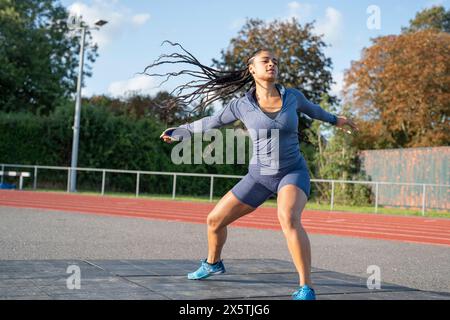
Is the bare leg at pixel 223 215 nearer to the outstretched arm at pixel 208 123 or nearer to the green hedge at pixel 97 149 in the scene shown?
the outstretched arm at pixel 208 123

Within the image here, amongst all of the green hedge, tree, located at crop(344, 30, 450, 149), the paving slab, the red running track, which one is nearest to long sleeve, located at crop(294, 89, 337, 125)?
the paving slab

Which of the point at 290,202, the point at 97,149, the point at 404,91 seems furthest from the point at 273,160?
the point at 404,91

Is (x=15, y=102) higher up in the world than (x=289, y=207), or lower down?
higher up

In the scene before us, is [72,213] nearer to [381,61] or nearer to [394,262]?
[394,262]

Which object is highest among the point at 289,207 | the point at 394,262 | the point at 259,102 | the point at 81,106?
the point at 81,106

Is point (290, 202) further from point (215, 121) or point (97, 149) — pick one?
point (97, 149)

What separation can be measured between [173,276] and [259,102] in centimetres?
171

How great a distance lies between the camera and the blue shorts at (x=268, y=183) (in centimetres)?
473


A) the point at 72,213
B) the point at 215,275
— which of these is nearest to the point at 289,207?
the point at 215,275

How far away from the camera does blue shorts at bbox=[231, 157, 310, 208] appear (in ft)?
15.5

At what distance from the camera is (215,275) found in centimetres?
557

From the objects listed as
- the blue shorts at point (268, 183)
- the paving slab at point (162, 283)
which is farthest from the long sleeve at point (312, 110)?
the paving slab at point (162, 283)

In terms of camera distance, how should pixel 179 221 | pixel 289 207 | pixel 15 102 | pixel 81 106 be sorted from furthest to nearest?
pixel 15 102 → pixel 81 106 → pixel 179 221 → pixel 289 207

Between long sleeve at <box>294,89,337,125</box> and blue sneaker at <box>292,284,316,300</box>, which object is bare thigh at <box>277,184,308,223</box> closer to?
blue sneaker at <box>292,284,316,300</box>
